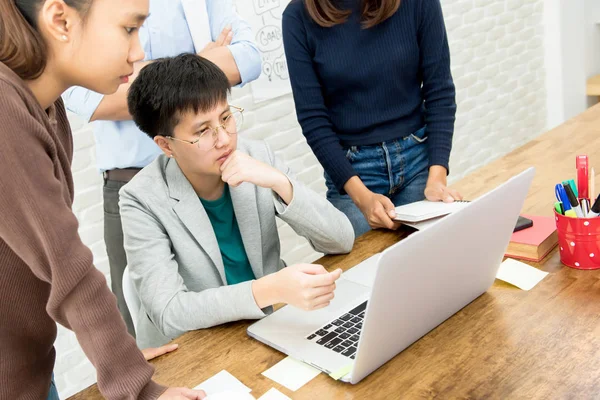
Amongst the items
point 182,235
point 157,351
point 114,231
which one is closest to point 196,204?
point 182,235

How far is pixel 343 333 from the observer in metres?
1.15

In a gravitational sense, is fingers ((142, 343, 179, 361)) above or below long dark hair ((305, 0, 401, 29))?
below

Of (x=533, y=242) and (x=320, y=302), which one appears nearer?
(x=320, y=302)

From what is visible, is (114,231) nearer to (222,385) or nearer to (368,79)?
(368,79)

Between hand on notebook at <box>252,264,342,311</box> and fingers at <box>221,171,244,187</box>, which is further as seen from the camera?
fingers at <box>221,171,244,187</box>

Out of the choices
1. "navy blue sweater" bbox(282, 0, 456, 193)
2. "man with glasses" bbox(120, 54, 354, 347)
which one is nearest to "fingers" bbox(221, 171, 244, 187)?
"man with glasses" bbox(120, 54, 354, 347)

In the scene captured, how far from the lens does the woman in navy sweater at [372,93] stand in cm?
183

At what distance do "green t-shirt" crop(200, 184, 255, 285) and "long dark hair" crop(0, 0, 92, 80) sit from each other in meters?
0.72

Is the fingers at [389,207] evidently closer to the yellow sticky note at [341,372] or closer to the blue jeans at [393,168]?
the blue jeans at [393,168]

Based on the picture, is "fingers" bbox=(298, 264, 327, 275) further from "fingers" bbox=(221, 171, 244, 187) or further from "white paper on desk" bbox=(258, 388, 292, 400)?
"fingers" bbox=(221, 171, 244, 187)

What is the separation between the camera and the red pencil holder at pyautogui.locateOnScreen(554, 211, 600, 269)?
1233mm

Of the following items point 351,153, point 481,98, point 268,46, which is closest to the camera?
point 351,153

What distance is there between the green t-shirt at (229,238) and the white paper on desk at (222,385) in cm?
50

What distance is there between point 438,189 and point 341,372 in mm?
779
